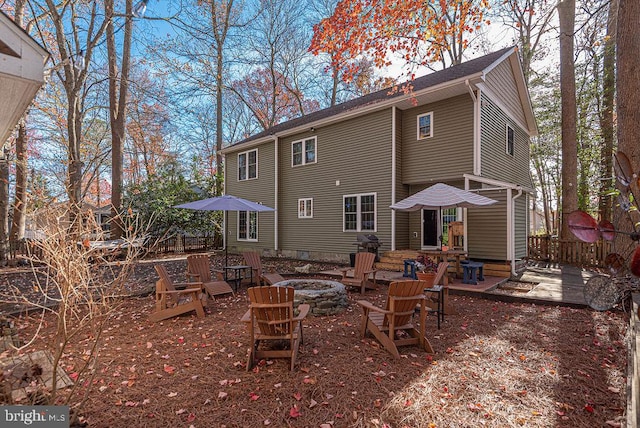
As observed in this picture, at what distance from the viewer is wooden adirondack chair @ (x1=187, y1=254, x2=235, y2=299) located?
674 cm

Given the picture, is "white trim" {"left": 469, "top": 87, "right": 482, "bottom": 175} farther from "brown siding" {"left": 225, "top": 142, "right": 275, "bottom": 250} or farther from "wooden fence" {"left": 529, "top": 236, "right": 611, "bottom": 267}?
"brown siding" {"left": 225, "top": 142, "right": 275, "bottom": 250}

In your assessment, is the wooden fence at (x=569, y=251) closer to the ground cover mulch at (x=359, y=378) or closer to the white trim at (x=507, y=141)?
the white trim at (x=507, y=141)

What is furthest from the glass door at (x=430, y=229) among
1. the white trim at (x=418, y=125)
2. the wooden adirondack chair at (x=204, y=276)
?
the wooden adirondack chair at (x=204, y=276)

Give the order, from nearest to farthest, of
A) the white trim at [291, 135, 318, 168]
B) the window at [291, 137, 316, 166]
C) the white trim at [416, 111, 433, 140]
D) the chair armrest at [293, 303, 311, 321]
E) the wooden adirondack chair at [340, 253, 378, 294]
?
the chair armrest at [293, 303, 311, 321], the wooden adirondack chair at [340, 253, 378, 294], the white trim at [416, 111, 433, 140], the white trim at [291, 135, 318, 168], the window at [291, 137, 316, 166]

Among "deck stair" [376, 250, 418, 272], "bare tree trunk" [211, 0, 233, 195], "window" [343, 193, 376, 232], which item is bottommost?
"deck stair" [376, 250, 418, 272]

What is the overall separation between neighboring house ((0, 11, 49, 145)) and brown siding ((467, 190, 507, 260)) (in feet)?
32.3

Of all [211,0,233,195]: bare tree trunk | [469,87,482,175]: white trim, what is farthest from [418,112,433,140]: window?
[211,0,233,195]: bare tree trunk

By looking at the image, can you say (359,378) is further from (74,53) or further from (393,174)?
(74,53)

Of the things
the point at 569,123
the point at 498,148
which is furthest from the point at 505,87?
the point at 569,123

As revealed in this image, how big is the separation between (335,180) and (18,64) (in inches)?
422

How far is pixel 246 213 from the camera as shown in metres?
16.2

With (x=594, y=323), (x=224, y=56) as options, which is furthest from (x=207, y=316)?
(x=224, y=56)

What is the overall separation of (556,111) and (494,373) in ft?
60.9

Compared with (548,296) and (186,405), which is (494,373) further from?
(548,296)
